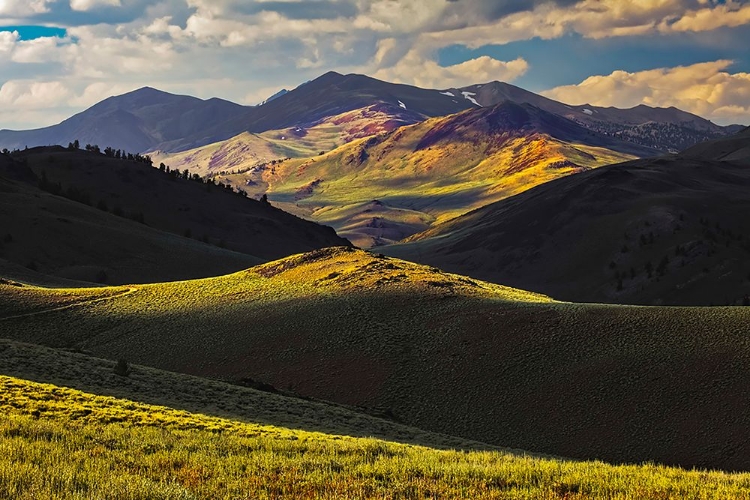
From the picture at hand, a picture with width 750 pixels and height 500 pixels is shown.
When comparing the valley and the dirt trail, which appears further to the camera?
the dirt trail

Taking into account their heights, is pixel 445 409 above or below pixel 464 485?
below

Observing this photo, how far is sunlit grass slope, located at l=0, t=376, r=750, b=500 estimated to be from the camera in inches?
634

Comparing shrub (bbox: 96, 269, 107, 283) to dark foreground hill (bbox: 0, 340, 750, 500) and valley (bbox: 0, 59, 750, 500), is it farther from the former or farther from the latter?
dark foreground hill (bbox: 0, 340, 750, 500)

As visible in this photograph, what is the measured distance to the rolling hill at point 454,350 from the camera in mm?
47000

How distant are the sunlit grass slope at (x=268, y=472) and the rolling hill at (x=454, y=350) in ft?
81.9

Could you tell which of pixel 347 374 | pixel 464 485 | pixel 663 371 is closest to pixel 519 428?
pixel 663 371

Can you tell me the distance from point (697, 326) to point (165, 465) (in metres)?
49.0

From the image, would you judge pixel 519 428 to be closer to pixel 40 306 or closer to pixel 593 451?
pixel 593 451

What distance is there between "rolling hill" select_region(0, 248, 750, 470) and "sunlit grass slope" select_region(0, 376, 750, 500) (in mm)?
24966

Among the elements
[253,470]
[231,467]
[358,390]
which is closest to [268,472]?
[253,470]

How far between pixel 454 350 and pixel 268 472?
142ft

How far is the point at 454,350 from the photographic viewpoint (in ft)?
200

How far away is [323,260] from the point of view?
93.0 meters

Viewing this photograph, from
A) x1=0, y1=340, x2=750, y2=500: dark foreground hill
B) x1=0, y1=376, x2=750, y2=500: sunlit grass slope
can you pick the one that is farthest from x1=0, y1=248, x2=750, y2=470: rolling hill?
x1=0, y1=376, x2=750, y2=500: sunlit grass slope
